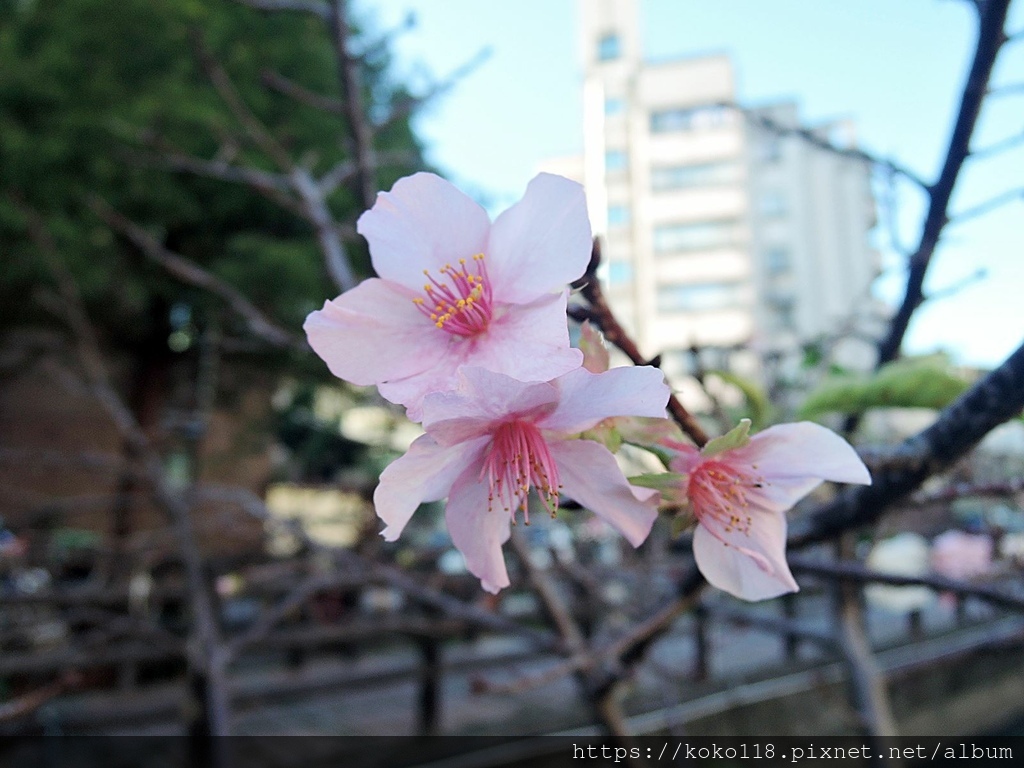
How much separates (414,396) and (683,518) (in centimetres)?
21

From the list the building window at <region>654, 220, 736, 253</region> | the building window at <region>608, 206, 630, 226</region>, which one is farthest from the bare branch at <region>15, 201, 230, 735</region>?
the building window at <region>608, 206, 630, 226</region>

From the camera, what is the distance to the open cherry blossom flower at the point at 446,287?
44cm

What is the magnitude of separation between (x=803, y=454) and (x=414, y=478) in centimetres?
26

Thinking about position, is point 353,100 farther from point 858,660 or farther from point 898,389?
point 858,660

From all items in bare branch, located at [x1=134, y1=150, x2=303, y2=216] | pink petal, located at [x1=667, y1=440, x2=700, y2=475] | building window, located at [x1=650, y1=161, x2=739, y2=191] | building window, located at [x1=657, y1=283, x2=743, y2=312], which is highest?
building window, located at [x1=650, y1=161, x2=739, y2=191]

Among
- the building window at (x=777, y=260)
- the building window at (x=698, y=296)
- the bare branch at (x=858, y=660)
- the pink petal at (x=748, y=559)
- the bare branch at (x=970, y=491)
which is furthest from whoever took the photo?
the building window at (x=777, y=260)

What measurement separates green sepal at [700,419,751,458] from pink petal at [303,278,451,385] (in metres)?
0.19

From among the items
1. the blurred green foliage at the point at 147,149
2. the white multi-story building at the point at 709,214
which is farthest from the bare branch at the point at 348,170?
the white multi-story building at the point at 709,214

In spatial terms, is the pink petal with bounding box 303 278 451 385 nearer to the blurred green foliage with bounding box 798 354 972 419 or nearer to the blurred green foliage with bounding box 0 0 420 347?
the blurred green foliage with bounding box 798 354 972 419

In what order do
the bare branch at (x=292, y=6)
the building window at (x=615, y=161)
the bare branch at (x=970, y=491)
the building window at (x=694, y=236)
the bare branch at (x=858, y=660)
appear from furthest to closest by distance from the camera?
the building window at (x=615, y=161)
the building window at (x=694, y=236)
the bare branch at (x=858, y=660)
the bare branch at (x=292, y=6)
the bare branch at (x=970, y=491)

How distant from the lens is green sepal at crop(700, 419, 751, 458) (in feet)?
1.46

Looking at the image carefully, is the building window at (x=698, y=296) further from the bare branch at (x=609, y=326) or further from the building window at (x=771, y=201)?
the bare branch at (x=609, y=326)

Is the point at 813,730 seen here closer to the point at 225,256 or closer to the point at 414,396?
the point at 414,396

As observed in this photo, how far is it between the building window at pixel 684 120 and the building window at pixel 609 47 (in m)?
4.26
